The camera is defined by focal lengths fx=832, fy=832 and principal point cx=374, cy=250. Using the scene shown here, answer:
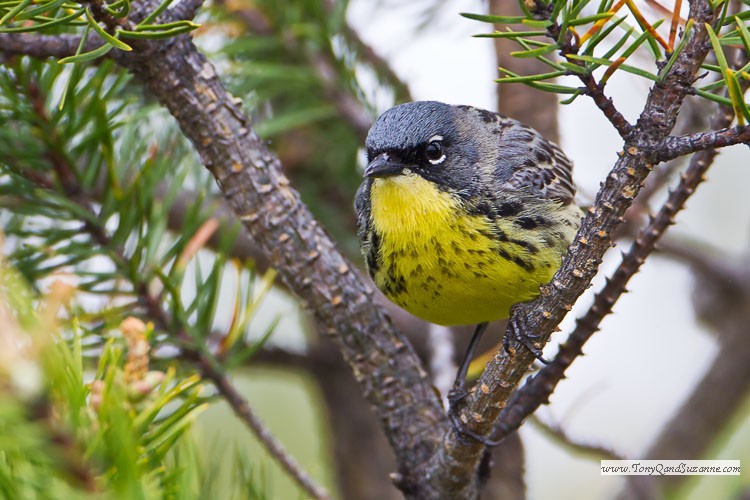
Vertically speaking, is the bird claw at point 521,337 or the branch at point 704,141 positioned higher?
the branch at point 704,141

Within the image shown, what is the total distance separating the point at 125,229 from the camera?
6.72 feet

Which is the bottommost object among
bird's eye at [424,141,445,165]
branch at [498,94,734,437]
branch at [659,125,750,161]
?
branch at [498,94,734,437]

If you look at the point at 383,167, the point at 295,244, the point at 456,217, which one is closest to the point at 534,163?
the point at 456,217

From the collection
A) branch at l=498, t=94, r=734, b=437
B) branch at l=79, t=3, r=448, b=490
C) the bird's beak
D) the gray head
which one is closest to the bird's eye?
the gray head

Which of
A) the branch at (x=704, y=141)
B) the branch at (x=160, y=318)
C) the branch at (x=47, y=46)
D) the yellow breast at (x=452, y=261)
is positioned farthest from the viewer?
the yellow breast at (x=452, y=261)

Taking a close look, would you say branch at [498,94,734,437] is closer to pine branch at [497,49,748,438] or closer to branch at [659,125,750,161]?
pine branch at [497,49,748,438]

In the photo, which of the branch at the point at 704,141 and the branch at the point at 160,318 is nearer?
the branch at the point at 704,141

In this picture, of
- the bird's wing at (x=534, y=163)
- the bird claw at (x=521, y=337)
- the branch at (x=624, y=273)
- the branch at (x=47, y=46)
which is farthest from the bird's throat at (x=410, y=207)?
the branch at (x=47, y=46)

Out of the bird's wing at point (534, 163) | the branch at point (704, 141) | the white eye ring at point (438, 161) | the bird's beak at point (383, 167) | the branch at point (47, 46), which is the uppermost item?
the branch at point (47, 46)

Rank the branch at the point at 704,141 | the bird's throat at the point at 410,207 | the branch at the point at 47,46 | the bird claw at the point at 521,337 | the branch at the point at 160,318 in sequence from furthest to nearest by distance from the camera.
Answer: the bird's throat at the point at 410,207 → the branch at the point at 160,318 → the branch at the point at 47,46 → the bird claw at the point at 521,337 → the branch at the point at 704,141

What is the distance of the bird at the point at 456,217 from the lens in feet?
7.73

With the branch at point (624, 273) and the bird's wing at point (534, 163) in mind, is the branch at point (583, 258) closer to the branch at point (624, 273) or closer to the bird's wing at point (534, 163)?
the branch at point (624, 273)

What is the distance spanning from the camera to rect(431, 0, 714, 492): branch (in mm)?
1295

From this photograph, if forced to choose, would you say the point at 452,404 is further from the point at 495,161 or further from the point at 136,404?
the point at 136,404
